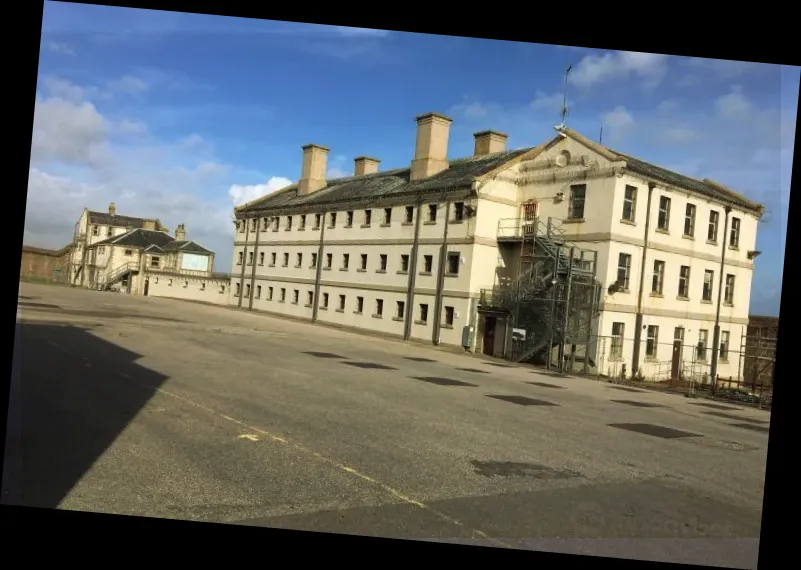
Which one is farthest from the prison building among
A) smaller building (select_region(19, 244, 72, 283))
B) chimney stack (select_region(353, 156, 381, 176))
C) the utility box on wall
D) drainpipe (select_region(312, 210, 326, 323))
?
smaller building (select_region(19, 244, 72, 283))

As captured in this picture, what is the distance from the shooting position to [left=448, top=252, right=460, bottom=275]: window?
33.6 meters

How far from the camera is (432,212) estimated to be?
35.7 metres

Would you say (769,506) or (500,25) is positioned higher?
(500,25)

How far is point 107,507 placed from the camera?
505 centimetres

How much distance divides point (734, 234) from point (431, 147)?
17717 millimetres

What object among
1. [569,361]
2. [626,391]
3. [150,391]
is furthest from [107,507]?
[569,361]

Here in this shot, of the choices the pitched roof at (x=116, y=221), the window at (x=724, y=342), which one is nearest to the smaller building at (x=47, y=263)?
the pitched roof at (x=116, y=221)

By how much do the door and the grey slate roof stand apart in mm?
49586

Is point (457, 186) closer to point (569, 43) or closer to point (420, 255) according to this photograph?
point (420, 255)

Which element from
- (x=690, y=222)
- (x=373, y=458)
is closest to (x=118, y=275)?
(x=690, y=222)

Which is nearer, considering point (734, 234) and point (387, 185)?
point (734, 234)

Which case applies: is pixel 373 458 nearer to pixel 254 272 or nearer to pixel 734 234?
pixel 734 234

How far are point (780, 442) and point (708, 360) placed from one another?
32.5m

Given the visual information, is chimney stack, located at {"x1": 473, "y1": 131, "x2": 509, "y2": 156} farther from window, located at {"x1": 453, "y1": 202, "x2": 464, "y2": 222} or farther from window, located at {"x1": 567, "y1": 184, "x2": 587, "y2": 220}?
window, located at {"x1": 567, "y1": 184, "x2": 587, "y2": 220}
